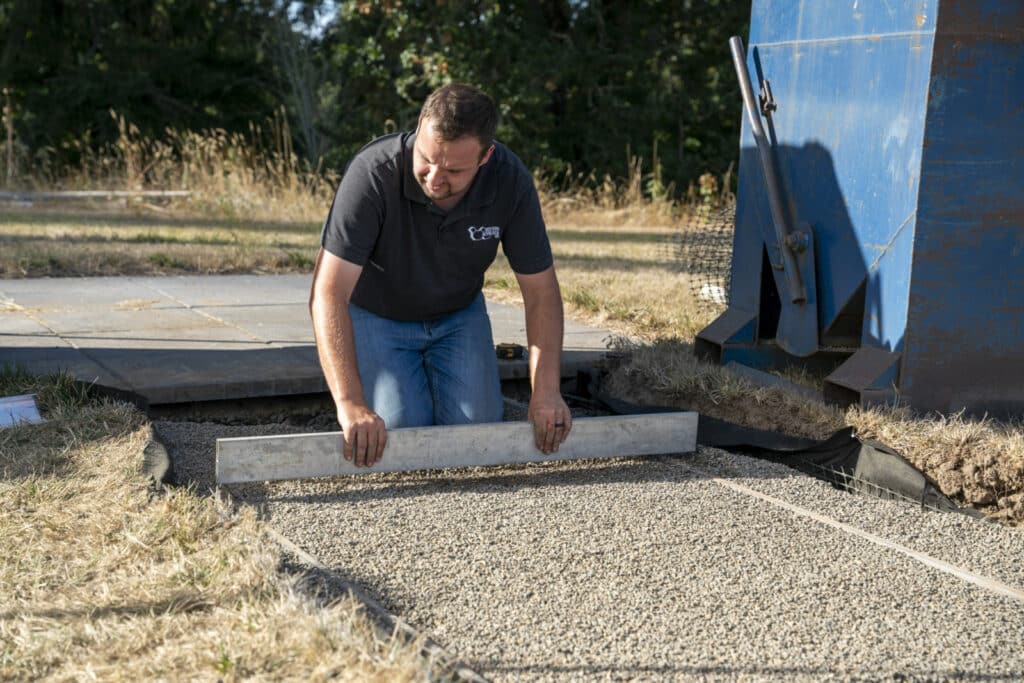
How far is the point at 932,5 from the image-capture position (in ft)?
13.0

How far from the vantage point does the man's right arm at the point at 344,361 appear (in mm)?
3293

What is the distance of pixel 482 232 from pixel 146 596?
165 cm

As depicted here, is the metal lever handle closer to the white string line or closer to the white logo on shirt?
the white string line

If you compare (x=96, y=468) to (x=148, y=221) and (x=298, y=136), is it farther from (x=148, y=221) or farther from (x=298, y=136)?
(x=298, y=136)

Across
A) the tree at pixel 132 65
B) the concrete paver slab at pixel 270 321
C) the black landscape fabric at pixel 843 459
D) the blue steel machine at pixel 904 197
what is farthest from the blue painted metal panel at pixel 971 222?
the tree at pixel 132 65

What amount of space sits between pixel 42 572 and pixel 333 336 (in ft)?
3.46

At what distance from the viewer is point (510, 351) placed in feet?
16.5

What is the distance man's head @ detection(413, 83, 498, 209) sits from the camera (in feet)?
10.3

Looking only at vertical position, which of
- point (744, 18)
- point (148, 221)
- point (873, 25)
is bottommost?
point (148, 221)

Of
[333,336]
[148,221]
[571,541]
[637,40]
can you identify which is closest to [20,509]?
[333,336]

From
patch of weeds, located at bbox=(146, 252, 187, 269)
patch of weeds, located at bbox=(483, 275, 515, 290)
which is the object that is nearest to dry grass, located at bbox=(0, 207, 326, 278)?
patch of weeds, located at bbox=(146, 252, 187, 269)

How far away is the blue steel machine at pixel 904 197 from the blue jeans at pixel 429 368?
140 centimetres

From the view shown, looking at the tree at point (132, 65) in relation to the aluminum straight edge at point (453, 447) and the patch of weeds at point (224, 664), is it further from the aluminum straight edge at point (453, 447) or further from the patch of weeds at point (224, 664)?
the patch of weeds at point (224, 664)

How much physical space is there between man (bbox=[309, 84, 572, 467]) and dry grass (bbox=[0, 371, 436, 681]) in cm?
→ 66
